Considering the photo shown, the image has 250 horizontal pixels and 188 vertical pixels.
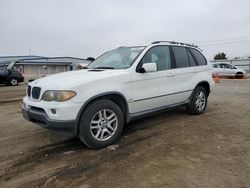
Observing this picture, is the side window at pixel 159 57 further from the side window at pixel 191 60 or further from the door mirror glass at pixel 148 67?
the side window at pixel 191 60

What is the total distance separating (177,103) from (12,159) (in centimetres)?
360

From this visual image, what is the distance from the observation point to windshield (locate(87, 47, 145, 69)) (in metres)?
5.14

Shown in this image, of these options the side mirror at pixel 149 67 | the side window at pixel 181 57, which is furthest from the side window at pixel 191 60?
the side mirror at pixel 149 67

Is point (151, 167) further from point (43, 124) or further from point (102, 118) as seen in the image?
point (43, 124)

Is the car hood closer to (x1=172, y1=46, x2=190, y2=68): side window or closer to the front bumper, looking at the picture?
the front bumper

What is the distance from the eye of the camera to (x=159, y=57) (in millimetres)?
5590

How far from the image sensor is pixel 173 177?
3342 mm

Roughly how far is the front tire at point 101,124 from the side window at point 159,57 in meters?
1.29

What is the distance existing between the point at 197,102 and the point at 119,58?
2.47 metres

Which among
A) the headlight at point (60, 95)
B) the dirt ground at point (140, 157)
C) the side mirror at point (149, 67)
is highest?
the side mirror at point (149, 67)

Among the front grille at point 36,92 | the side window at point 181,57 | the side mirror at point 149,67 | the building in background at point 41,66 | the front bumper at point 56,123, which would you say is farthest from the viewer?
the building in background at point 41,66

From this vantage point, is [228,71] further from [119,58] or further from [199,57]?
[119,58]

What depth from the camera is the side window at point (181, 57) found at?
599 cm

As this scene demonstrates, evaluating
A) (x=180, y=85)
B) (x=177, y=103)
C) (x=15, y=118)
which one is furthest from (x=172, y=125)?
(x=15, y=118)
